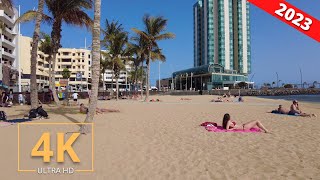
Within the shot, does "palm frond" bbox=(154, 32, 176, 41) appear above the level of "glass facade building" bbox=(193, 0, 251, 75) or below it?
below

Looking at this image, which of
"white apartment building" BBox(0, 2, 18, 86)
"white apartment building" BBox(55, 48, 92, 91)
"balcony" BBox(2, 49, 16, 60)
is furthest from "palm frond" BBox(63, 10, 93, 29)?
"white apartment building" BBox(55, 48, 92, 91)

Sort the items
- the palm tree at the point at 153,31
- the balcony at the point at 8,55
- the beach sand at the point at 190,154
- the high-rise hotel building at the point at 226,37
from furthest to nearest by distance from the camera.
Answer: the high-rise hotel building at the point at 226,37 < the balcony at the point at 8,55 < the palm tree at the point at 153,31 < the beach sand at the point at 190,154

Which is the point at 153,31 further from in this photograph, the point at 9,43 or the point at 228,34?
the point at 228,34

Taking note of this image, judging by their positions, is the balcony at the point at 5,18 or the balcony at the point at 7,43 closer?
the balcony at the point at 5,18

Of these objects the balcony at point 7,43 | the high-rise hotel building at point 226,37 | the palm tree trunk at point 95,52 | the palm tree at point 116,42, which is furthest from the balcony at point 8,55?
the high-rise hotel building at point 226,37

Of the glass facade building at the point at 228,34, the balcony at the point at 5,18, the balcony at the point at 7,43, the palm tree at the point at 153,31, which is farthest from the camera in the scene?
the glass facade building at the point at 228,34

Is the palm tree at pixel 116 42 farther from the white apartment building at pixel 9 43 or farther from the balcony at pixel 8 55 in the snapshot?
the balcony at pixel 8 55

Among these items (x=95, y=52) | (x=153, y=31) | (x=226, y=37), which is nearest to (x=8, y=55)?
(x=153, y=31)

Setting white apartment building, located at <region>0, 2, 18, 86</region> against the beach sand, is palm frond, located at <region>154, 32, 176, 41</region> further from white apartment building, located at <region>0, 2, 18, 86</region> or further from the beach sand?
white apartment building, located at <region>0, 2, 18, 86</region>

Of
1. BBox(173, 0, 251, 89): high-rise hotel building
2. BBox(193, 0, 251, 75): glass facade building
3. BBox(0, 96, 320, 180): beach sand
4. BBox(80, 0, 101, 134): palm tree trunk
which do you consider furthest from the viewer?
BBox(193, 0, 251, 75): glass facade building

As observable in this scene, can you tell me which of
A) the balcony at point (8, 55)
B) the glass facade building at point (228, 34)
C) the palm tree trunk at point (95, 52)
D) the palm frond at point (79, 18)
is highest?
the glass facade building at point (228, 34)

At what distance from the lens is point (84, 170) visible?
19.0 ft

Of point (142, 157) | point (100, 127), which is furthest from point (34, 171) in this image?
→ point (100, 127)

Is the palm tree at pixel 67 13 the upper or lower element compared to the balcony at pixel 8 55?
lower
